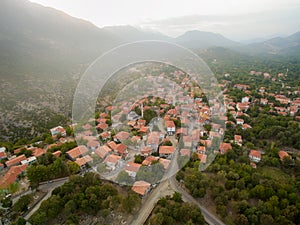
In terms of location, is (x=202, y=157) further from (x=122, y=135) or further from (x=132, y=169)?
(x=122, y=135)

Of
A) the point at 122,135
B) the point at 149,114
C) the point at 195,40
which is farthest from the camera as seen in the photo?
the point at 195,40

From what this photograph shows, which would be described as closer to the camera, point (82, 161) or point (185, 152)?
point (82, 161)

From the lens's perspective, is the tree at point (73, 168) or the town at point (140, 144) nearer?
the town at point (140, 144)

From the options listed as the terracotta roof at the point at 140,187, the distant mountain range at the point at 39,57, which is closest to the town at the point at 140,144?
the terracotta roof at the point at 140,187

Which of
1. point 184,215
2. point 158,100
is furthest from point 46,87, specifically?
point 184,215

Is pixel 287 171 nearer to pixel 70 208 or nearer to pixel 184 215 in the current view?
pixel 184 215

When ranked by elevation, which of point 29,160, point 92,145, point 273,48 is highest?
point 273,48

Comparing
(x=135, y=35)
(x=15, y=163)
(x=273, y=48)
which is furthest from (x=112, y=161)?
(x=273, y=48)

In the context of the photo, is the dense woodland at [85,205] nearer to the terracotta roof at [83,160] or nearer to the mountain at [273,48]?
the terracotta roof at [83,160]
